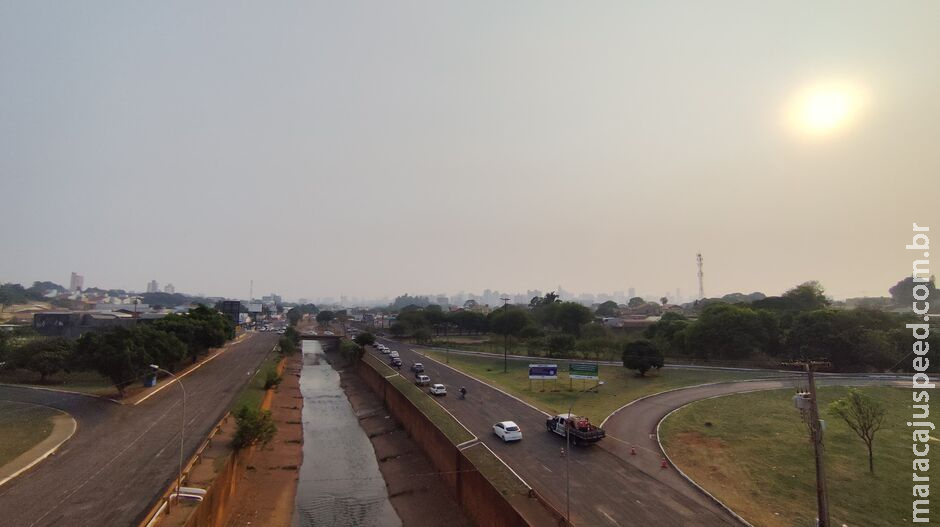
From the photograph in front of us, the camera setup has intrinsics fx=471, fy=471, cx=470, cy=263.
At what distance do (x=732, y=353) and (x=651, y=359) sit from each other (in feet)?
73.5

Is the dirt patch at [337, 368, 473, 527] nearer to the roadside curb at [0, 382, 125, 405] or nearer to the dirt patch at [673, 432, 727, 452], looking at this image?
the dirt patch at [673, 432, 727, 452]

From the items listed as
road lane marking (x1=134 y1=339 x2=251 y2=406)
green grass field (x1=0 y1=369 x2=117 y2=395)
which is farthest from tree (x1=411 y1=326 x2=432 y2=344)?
green grass field (x1=0 y1=369 x2=117 y2=395)

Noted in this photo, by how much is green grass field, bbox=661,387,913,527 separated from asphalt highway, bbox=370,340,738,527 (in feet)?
8.02

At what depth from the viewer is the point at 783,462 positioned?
29.5 meters

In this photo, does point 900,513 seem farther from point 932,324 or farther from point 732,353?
point 932,324

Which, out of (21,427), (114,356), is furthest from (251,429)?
(114,356)

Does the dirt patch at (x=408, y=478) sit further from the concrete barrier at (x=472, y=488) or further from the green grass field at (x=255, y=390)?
the green grass field at (x=255, y=390)

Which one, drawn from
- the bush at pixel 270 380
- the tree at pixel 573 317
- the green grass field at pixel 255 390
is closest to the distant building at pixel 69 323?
the green grass field at pixel 255 390

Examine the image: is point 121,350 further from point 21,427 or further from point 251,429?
point 251,429

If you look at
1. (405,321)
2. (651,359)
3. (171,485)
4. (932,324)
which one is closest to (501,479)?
(171,485)

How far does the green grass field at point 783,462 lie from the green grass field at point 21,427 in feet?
148

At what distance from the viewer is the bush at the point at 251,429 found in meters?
36.6

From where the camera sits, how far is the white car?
35188 mm

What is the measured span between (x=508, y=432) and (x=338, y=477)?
607 inches
